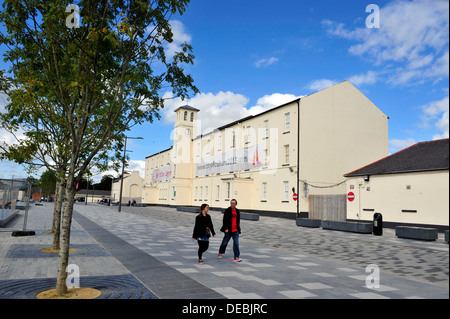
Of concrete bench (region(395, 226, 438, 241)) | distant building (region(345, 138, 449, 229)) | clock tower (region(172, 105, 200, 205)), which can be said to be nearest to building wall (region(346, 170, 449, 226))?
distant building (region(345, 138, 449, 229))

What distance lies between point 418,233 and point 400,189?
6207 millimetres

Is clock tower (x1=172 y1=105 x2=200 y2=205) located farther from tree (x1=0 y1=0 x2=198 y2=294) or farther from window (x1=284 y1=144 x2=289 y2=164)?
tree (x1=0 y1=0 x2=198 y2=294)

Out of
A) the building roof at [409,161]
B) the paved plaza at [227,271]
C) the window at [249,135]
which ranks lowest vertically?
the paved plaza at [227,271]

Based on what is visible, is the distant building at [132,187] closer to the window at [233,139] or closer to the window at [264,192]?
the window at [233,139]

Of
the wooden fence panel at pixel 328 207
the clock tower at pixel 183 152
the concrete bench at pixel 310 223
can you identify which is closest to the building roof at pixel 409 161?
→ the wooden fence panel at pixel 328 207

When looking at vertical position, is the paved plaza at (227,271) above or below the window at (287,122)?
below

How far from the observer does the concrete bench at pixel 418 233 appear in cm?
1662

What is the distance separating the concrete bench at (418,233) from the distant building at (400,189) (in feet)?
8.43

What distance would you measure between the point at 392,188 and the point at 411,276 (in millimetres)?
16051

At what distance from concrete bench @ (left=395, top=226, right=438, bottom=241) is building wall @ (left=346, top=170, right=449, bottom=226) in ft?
7.97

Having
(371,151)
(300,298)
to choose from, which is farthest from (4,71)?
(371,151)

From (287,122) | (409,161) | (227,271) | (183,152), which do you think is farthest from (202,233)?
(183,152)

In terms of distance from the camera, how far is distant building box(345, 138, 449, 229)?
67.4 ft
